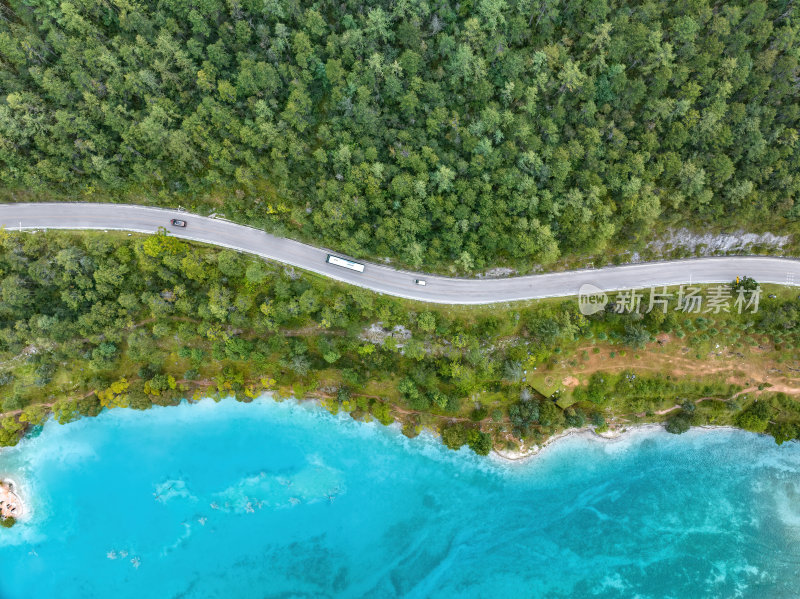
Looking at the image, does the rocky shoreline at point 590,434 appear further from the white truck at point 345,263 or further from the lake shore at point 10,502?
the lake shore at point 10,502

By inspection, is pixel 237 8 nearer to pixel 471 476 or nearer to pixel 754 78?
pixel 754 78

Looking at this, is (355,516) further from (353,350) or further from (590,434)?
(590,434)

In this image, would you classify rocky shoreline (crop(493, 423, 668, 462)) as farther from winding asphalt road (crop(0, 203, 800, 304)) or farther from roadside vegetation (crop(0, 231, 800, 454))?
winding asphalt road (crop(0, 203, 800, 304))


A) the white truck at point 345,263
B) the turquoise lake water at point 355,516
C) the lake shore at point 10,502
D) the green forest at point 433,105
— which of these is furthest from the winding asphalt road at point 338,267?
the lake shore at point 10,502

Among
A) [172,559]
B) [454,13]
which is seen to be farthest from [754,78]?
[172,559]

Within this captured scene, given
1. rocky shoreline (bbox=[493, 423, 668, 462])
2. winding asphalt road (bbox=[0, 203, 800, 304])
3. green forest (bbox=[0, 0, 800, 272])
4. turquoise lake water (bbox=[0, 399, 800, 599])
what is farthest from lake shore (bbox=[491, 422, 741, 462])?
green forest (bbox=[0, 0, 800, 272])

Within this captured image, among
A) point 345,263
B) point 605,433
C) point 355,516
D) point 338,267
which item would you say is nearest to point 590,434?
point 605,433

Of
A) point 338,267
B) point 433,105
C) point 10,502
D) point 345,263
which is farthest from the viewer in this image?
point 10,502
